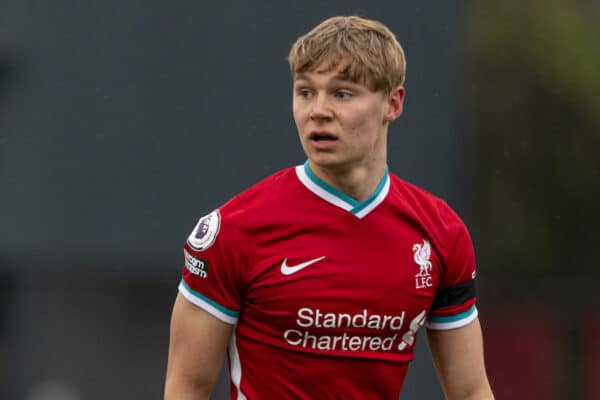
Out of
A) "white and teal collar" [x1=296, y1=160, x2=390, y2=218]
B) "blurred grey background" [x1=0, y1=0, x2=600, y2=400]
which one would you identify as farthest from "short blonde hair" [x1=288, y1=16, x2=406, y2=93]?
"blurred grey background" [x1=0, y1=0, x2=600, y2=400]

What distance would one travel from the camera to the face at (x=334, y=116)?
3.82 metres

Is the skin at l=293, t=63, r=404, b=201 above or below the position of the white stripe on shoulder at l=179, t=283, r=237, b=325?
above

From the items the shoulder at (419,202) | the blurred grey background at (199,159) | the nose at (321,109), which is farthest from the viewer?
the blurred grey background at (199,159)

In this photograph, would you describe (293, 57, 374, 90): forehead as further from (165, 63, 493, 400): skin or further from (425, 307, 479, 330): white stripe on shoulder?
(425, 307, 479, 330): white stripe on shoulder

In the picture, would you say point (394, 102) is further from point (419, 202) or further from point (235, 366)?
point (235, 366)

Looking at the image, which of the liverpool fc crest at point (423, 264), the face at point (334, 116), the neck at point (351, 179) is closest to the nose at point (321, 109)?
the face at point (334, 116)

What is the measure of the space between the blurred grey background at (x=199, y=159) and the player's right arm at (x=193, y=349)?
16.6 feet

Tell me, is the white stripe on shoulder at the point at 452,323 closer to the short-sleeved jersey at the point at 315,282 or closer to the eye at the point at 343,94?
the short-sleeved jersey at the point at 315,282

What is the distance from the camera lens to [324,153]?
3854 mm

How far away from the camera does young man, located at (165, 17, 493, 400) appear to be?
3850 millimetres

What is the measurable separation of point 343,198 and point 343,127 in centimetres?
27

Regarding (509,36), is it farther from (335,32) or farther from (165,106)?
(335,32)

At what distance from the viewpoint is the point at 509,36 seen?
9406 millimetres

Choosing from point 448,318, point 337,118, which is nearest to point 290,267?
point 337,118
